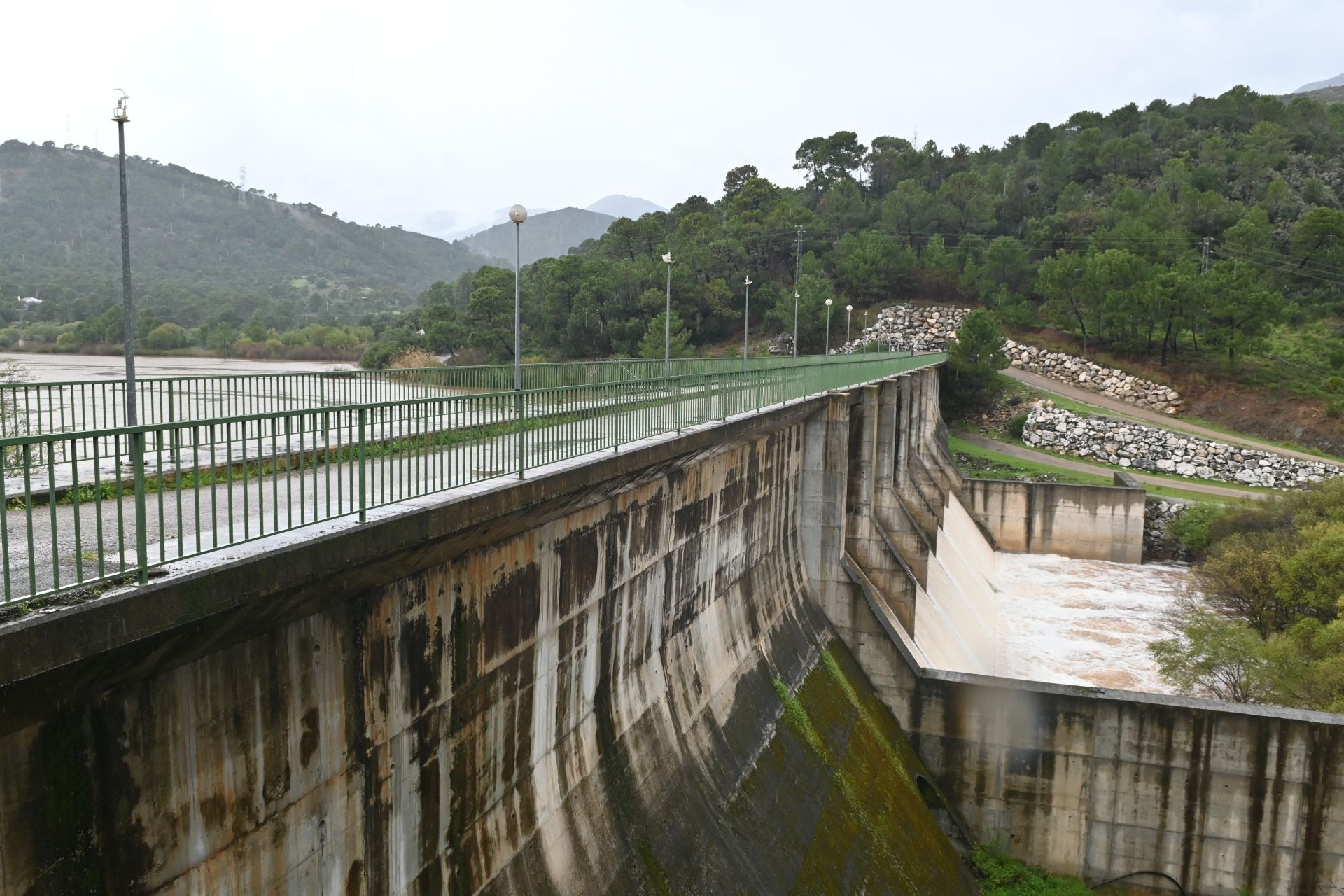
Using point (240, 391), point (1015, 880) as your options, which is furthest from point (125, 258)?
point (1015, 880)

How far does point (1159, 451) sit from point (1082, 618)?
17875mm

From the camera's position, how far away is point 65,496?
6.88 m

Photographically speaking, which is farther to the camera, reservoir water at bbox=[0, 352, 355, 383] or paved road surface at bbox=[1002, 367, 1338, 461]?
Result: paved road surface at bbox=[1002, 367, 1338, 461]

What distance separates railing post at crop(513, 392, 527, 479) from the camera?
824cm

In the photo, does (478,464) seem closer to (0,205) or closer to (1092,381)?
(1092,381)

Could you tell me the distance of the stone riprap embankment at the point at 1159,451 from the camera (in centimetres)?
4050

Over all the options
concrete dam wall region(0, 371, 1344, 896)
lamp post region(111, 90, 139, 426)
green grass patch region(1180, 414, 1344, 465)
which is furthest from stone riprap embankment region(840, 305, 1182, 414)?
lamp post region(111, 90, 139, 426)

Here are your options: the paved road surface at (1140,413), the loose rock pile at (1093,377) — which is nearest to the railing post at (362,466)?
the paved road surface at (1140,413)

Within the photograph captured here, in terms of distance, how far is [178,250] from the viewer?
9800 cm

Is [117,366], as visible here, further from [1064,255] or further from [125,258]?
[1064,255]

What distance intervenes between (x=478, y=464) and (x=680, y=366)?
1642 centimetres

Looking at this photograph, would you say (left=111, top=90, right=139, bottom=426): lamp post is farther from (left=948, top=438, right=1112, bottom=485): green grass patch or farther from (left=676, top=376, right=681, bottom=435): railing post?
(left=948, top=438, right=1112, bottom=485): green grass patch

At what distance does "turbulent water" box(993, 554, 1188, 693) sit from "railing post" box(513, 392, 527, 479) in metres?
17.4

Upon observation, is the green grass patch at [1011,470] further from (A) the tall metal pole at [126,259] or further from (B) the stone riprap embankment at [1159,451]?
(A) the tall metal pole at [126,259]
